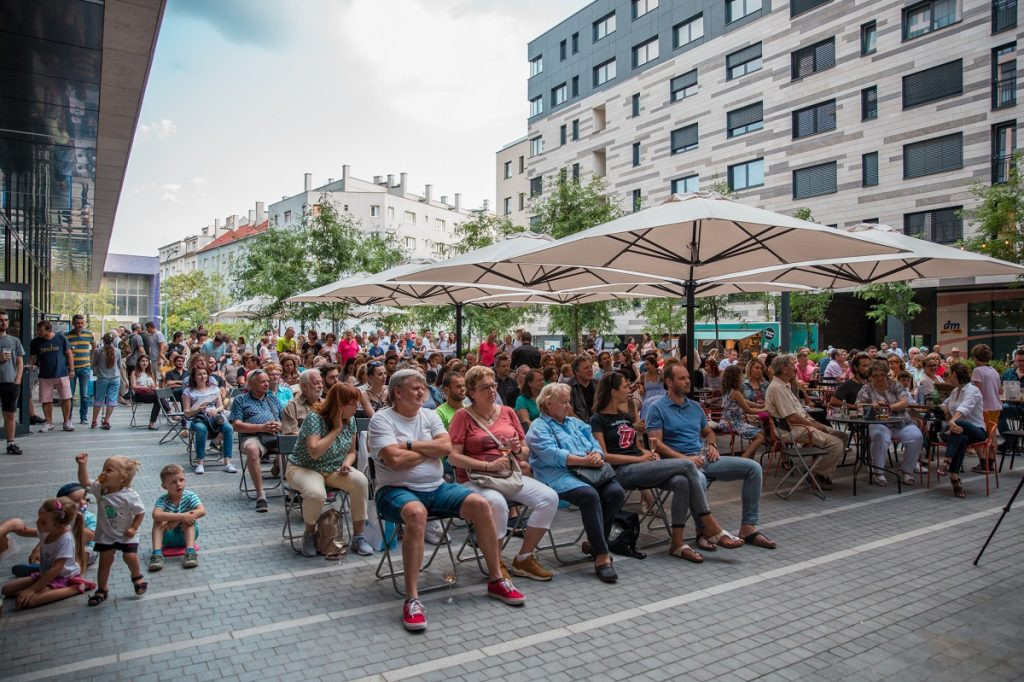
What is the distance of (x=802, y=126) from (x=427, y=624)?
34.2 m

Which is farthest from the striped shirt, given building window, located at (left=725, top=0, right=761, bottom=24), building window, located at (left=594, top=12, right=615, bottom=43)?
building window, located at (left=594, top=12, right=615, bottom=43)

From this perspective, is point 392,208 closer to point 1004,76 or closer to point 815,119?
point 815,119

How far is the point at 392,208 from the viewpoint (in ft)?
266

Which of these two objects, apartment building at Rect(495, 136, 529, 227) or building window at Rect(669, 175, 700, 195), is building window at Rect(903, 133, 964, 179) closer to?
building window at Rect(669, 175, 700, 195)

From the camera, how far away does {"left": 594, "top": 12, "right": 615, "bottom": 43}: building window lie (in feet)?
142

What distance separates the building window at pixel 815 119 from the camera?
104 feet

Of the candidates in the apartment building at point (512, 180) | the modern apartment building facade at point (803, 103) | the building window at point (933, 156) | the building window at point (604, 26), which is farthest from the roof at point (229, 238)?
the building window at point (933, 156)

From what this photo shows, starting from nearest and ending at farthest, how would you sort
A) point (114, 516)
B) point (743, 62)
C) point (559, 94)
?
point (114, 516) → point (743, 62) → point (559, 94)

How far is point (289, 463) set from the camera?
20.0ft

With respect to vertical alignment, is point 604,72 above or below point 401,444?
above

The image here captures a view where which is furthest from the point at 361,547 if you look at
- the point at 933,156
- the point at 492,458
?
the point at 933,156

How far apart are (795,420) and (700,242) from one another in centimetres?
246

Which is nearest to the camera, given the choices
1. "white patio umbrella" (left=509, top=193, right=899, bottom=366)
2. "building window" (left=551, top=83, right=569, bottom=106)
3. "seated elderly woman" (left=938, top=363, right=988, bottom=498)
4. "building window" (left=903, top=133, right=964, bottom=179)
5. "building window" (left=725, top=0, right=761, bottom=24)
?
"white patio umbrella" (left=509, top=193, right=899, bottom=366)

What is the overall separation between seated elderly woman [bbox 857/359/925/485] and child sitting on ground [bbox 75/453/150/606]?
7.98m
